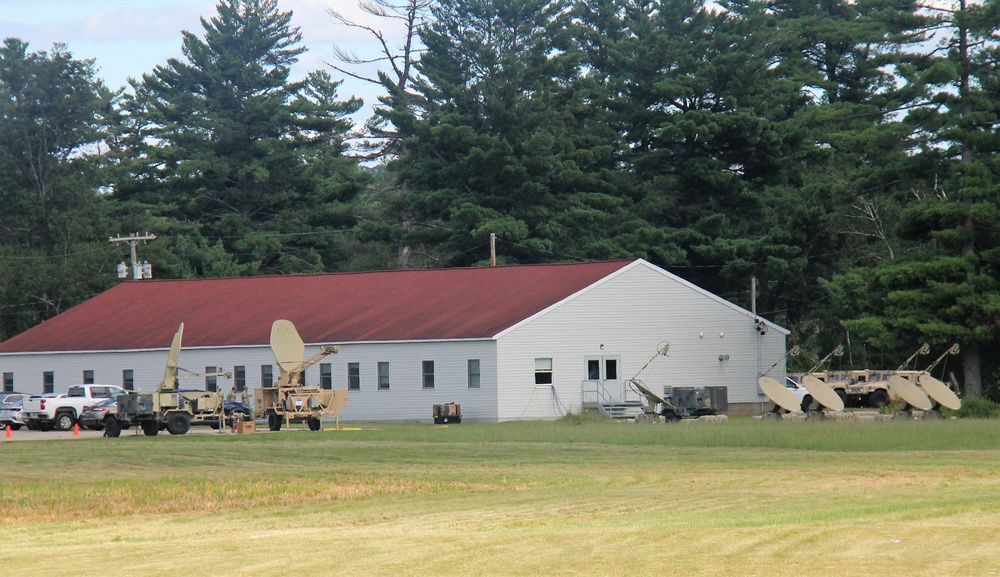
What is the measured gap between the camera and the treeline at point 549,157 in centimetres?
5706

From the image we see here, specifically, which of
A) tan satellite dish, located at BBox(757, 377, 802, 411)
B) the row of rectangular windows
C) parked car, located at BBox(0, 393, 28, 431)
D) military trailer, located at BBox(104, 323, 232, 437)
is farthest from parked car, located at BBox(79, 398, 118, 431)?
tan satellite dish, located at BBox(757, 377, 802, 411)

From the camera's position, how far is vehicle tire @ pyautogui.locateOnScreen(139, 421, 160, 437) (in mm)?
43156

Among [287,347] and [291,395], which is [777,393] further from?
[287,347]

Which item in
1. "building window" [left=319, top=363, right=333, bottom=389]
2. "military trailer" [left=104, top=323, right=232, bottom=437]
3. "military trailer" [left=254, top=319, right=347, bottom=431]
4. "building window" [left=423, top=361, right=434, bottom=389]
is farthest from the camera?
"building window" [left=319, top=363, right=333, bottom=389]

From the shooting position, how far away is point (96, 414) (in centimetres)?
4688

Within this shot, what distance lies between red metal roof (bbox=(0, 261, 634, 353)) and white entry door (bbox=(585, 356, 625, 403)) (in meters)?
2.78

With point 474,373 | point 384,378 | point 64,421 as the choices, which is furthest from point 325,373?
point 64,421

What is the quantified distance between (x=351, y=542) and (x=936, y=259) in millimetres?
36291

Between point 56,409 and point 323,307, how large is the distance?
1317 centimetres

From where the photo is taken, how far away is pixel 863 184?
53.2 meters

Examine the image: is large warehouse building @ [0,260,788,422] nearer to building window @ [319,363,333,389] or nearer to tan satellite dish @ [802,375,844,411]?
building window @ [319,363,333,389]

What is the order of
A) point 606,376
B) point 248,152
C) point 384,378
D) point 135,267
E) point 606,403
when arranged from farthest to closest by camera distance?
1. point 248,152
2. point 135,267
3. point 384,378
4. point 606,376
5. point 606,403

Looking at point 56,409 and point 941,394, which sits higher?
point 56,409

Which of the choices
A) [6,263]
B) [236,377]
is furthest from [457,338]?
[6,263]
